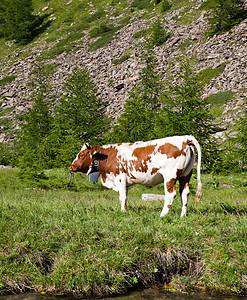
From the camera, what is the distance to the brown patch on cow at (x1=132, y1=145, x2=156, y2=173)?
6.97 metres

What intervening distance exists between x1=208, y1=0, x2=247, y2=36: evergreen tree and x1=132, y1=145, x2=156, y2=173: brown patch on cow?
42627mm

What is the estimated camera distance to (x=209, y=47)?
42906 millimetres

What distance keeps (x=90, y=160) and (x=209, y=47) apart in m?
39.7

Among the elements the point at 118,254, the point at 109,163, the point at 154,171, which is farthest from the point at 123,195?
the point at 118,254

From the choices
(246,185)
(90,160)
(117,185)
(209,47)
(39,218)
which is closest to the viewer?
(39,218)

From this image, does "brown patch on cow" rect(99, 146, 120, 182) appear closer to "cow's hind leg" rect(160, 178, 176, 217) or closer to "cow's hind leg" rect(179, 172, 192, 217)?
"cow's hind leg" rect(160, 178, 176, 217)

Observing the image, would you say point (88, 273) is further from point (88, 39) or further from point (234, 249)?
point (88, 39)

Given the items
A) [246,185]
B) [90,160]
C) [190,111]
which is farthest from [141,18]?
[90,160]

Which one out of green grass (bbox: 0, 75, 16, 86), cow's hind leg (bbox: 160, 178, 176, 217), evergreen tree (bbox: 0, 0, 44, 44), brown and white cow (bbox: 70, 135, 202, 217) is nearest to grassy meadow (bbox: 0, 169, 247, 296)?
cow's hind leg (bbox: 160, 178, 176, 217)

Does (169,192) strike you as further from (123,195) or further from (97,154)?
(97,154)

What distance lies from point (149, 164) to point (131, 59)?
4567cm

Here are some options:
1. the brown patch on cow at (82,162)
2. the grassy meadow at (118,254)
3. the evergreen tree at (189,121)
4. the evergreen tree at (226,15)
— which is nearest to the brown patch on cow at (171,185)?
the grassy meadow at (118,254)

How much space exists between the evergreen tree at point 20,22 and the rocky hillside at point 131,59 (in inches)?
351

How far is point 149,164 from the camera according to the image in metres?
6.92
